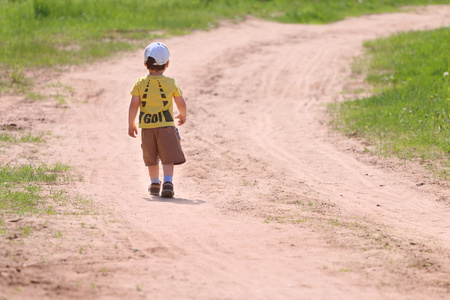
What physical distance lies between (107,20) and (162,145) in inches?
420

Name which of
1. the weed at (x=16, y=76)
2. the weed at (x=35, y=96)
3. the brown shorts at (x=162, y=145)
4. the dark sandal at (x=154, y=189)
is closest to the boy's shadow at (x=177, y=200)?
the dark sandal at (x=154, y=189)

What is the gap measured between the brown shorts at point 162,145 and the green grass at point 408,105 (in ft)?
10.1

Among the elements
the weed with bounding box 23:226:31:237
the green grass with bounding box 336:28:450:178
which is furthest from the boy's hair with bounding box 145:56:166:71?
the green grass with bounding box 336:28:450:178

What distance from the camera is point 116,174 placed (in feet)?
24.7

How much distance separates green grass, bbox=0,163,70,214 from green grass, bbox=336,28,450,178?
4.06 m

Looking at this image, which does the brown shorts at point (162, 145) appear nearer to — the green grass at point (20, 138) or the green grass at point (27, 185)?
the green grass at point (27, 185)

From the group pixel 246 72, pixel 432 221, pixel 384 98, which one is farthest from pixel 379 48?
pixel 432 221

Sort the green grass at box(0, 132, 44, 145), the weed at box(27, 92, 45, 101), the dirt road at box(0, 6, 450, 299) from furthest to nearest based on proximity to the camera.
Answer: the weed at box(27, 92, 45, 101), the green grass at box(0, 132, 44, 145), the dirt road at box(0, 6, 450, 299)

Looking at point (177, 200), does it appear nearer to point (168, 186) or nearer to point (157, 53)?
point (168, 186)

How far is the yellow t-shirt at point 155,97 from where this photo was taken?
638 centimetres

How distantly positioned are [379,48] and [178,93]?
370 inches

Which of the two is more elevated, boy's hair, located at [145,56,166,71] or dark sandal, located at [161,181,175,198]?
boy's hair, located at [145,56,166,71]

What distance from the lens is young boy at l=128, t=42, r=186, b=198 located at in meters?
6.38

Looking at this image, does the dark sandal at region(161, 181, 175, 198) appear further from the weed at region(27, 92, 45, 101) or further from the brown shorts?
the weed at region(27, 92, 45, 101)
